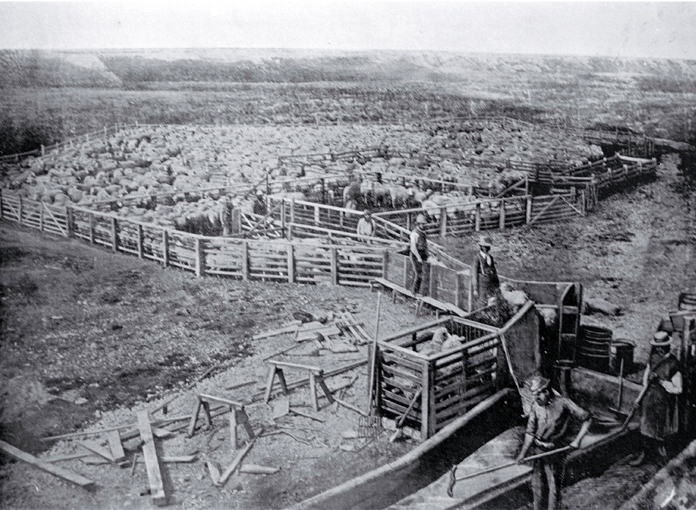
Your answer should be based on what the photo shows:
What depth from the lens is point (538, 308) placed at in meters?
6.24

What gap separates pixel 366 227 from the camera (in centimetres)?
679

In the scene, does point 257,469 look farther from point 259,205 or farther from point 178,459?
point 259,205

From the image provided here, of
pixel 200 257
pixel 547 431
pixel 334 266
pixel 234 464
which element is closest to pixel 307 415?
pixel 234 464

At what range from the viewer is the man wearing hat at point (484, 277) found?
6.22 metres

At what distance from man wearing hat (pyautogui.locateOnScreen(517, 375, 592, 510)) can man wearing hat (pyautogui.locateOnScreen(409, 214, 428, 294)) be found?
69.0 inches

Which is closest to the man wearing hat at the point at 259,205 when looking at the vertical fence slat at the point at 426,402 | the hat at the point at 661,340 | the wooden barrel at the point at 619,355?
the vertical fence slat at the point at 426,402

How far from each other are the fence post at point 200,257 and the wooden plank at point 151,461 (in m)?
1.55

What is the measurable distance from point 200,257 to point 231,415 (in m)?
1.75

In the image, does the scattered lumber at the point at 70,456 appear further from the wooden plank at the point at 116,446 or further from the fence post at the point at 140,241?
the fence post at the point at 140,241

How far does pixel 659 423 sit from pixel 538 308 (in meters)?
1.52

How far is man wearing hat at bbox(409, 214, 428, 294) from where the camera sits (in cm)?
639

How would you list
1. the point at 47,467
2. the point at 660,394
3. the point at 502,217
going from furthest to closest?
1. the point at 502,217
2. the point at 660,394
3. the point at 47,467

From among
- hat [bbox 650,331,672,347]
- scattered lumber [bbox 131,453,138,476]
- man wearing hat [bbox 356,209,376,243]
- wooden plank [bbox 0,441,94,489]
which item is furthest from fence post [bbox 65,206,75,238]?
hat [bbox 650,331,672,347]

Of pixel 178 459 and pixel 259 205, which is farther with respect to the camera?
pixel 259 205
